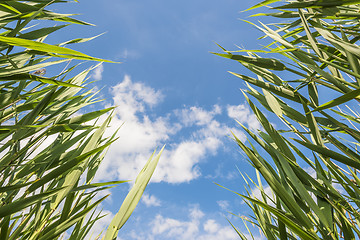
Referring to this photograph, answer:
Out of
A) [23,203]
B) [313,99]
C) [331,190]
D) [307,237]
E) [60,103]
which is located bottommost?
[23,203]

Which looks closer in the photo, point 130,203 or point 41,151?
point 130,203

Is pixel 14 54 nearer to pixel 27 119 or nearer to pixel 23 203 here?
pixel 27 119

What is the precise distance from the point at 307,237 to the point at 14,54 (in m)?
0.74

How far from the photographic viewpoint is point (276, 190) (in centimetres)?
52

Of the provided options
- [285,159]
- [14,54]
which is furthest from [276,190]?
[14,54]

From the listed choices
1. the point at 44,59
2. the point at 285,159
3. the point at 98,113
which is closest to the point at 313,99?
the point at 285,159

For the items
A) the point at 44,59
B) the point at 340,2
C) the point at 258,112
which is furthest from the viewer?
the point at 44,59

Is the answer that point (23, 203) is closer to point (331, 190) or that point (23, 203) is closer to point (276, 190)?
point (276, 190)

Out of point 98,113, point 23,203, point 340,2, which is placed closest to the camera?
point 23,203

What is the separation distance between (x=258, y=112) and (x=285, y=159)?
14 centimetres

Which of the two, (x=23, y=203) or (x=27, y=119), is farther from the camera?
(x=27, y=119)

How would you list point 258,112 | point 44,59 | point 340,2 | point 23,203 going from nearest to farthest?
point 23,203
point 340,2
point 258,112
point 44,59

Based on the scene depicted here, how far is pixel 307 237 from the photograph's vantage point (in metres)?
0.46

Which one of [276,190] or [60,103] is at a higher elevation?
[60,103]
